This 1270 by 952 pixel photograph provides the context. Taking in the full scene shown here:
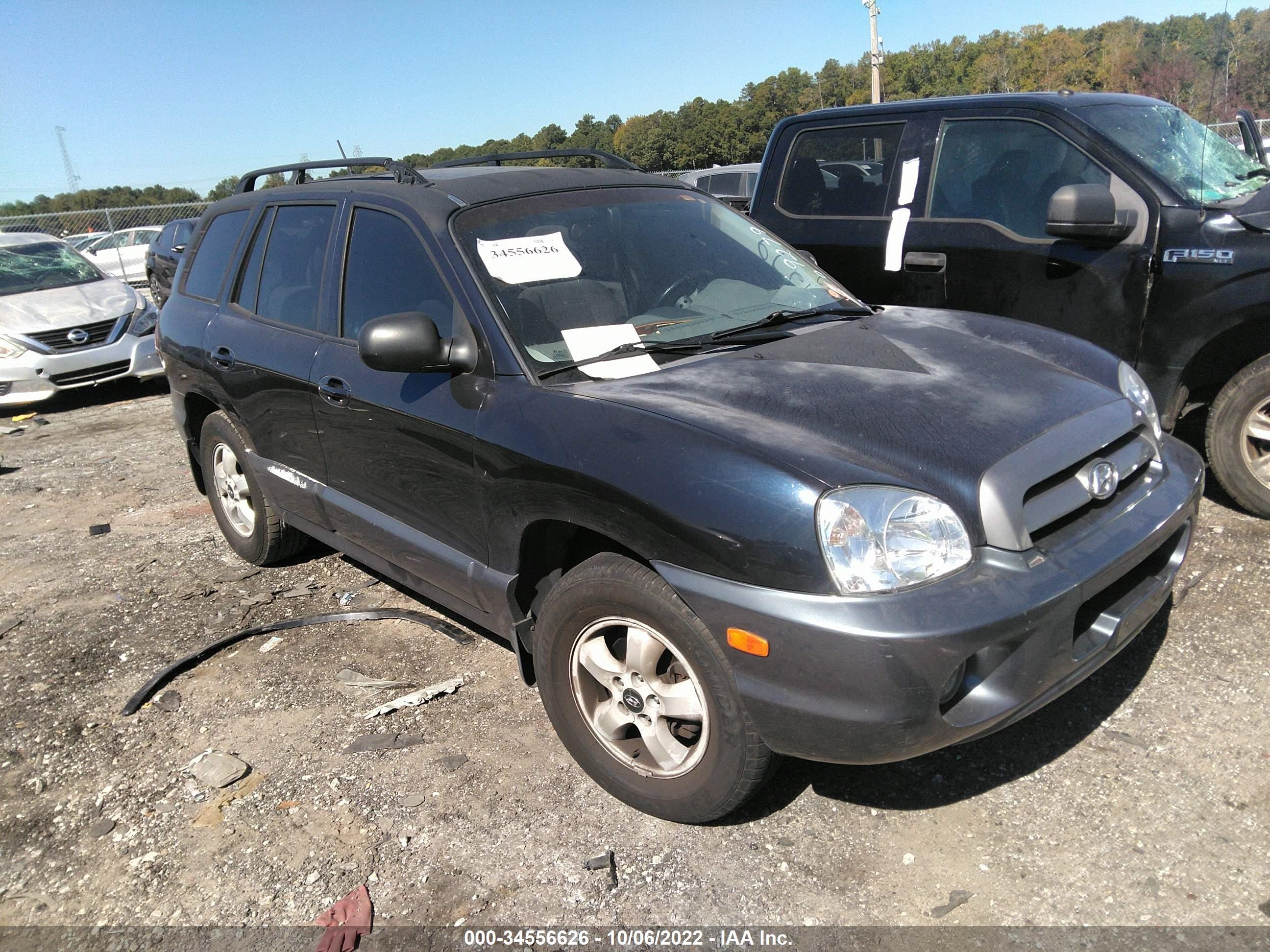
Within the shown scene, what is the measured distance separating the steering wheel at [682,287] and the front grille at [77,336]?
8460mm

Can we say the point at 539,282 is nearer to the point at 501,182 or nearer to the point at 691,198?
the point at 501,182

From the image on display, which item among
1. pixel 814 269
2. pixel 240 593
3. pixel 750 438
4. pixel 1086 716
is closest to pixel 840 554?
pixel 750 438

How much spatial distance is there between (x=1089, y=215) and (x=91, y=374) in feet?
30.7

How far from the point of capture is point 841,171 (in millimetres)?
5531

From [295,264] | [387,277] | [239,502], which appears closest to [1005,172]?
[387,277]

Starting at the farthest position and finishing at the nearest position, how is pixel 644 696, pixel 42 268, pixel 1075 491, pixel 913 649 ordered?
1. pixel 42 268
2. pixel 644 696
3. pixel 1075 491
4. pixel 913 649

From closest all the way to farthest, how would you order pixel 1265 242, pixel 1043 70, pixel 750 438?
pixel 750 438 → pixel 1265 242 → pixel 1043 70

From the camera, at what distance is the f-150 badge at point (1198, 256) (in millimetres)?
4113

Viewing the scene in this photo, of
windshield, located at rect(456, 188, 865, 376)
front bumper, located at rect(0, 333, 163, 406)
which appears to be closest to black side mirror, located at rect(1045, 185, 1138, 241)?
windshield, located at rect(456, 188, 865, 376)

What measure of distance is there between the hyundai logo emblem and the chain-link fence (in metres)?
24.2

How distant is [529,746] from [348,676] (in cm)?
99

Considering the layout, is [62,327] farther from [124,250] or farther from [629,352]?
[124,250]

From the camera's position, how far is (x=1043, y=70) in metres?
15.1

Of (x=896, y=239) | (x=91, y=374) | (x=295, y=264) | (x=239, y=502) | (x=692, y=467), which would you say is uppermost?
(x=295, y=264)
